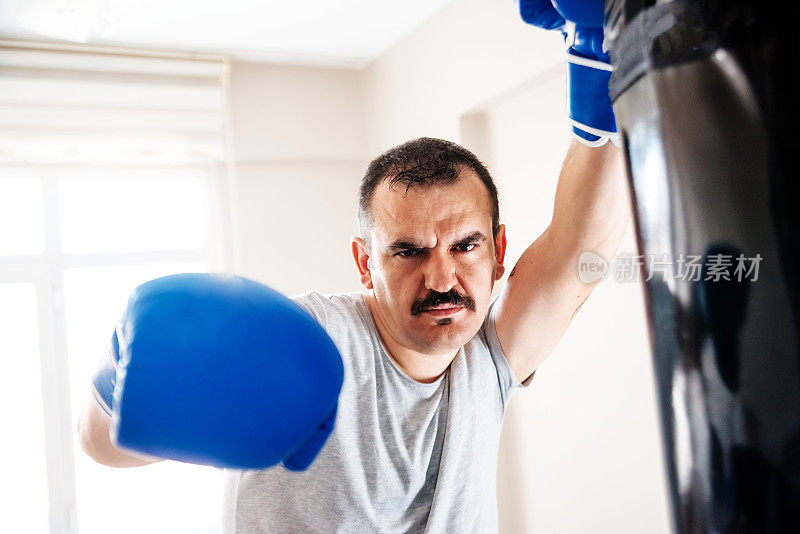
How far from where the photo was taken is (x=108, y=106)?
3189 mm

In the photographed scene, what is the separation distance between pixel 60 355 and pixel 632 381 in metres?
2.69

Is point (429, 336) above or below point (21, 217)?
below

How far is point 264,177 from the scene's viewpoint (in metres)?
3.53

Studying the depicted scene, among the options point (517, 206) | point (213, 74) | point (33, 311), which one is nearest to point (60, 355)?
point (33, 311)

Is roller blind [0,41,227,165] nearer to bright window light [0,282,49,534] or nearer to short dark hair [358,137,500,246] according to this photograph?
bright window light [0,282,49,534]

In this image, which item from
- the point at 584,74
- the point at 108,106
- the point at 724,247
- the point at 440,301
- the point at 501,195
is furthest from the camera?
the point at 108,106

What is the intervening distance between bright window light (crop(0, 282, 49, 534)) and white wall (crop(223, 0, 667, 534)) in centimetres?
110

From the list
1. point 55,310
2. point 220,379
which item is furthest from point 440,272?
point 55,310

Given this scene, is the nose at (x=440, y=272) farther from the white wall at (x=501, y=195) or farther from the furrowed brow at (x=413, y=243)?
the white wall at (x=501, y=195)

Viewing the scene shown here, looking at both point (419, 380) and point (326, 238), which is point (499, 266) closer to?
point (419, 380)

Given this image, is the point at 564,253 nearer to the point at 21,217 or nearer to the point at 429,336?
the point at 429,336

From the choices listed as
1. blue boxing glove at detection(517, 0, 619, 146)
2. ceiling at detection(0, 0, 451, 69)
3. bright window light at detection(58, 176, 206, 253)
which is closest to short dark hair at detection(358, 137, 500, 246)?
blue boxing glove at detection(517, 0, 619, 146)

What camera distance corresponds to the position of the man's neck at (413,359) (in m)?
1.16

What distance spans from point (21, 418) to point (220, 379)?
3.09 m
